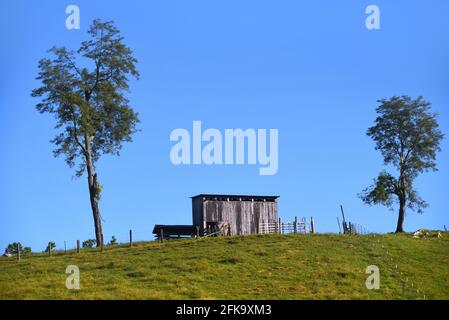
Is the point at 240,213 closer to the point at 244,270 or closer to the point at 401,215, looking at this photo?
the point at 401,215

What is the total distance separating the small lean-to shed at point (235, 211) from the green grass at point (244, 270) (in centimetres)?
827

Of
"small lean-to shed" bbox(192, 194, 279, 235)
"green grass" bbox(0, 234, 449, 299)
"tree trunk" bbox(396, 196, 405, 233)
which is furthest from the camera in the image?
"tree trunk" bbox(396, 196, 405, 233)

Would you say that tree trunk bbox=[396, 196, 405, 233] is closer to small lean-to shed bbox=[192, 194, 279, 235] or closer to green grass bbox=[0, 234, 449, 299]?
small lean-to shed bbox=[192, 194, 279, 235]

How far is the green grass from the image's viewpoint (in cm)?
4006

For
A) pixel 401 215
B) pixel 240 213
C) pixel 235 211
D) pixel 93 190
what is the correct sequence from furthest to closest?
pixel 401 215 < pixel 240 213 < pixel 235 211 < pixel 93 190

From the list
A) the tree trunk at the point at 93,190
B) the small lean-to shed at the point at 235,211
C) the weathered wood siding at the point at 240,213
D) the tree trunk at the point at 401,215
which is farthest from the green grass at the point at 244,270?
the tree trunk at the point at 401,215

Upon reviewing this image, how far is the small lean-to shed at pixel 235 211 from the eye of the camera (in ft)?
223

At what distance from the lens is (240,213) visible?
6925cm

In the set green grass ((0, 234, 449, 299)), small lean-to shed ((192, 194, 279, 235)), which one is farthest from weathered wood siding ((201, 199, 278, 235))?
green grass ((0, 234, 449, 299))

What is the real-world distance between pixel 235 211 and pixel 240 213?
55 centimetres

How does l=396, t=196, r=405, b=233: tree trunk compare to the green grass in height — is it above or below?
above

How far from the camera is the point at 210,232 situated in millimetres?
67500

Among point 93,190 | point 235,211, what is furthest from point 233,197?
point 93,190
